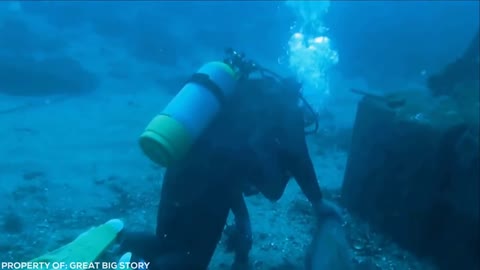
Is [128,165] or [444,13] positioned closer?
[128,165]

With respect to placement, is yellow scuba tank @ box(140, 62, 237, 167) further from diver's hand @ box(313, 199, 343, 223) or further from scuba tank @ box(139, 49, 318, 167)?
diver's hand @ box(313, 199, 343, 223)

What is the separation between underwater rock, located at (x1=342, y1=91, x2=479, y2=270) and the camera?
5188 millimetres

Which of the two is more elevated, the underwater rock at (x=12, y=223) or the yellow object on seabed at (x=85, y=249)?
the underwater rock at (x=12, y=223)

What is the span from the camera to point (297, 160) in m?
4.12

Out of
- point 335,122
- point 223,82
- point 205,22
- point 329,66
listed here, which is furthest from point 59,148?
point 329,66

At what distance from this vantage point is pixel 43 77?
13516 millimetres

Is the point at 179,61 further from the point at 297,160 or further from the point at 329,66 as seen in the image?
the point at 297,160

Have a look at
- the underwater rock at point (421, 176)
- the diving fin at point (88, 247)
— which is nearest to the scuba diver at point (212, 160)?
the diving fin at point (88, 247)

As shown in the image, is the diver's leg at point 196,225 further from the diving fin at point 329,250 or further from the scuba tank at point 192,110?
the diving fin at point 329,250

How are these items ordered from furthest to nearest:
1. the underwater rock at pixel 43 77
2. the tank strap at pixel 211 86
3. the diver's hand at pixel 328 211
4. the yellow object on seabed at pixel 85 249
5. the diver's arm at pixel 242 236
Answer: the underwater rock at pixel 43 77 < the diver's arm at pixel 242 236 < the tank strap at pixel 211 86 < the diver's hand at pixel 328 211 < the yellow object on seabed at pixel 85 249

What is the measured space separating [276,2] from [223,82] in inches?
712

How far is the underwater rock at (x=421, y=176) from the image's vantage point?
17.0 feet

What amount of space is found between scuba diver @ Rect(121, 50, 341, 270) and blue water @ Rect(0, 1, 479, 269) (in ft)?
5.95

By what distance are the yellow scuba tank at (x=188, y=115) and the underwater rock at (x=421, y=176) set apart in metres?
2.72
